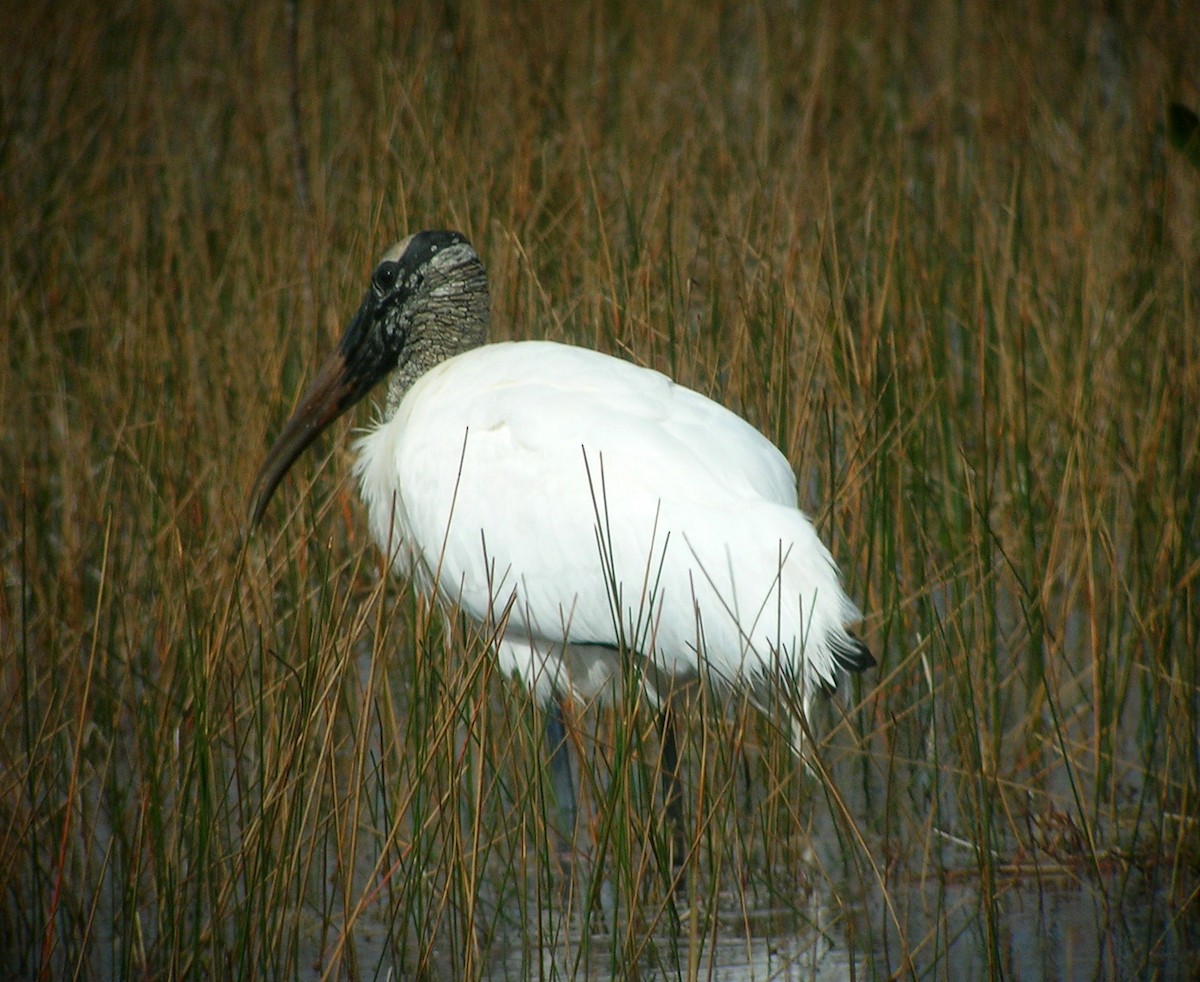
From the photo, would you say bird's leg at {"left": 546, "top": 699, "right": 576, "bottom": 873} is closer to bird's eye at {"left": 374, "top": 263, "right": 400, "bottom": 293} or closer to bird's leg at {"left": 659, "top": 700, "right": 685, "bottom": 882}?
bird's leg at {"left": 659, "top": 700, "right": 685, "bottom": 882}

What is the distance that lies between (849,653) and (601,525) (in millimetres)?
497

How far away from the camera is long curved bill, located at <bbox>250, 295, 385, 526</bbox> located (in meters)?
3.54

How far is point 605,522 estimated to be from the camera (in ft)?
9.29

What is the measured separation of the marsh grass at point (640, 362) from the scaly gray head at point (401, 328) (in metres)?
0.17

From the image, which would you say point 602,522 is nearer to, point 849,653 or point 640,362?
point 849,653

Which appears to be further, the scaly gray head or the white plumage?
the scaly gray head

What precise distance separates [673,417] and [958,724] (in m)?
0.73

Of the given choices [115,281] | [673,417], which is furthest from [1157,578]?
[115,281]

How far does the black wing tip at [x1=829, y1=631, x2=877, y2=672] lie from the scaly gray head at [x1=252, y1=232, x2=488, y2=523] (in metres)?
1.38

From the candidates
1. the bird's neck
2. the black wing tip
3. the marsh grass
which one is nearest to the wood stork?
the black wing tip

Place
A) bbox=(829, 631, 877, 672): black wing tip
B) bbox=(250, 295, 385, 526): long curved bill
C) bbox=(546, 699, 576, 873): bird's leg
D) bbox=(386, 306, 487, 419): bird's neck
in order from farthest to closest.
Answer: bbox=(386, 306, 487, 419): bird's neck → bbox=(250, 295, 385, 526): long curved bill → bbox=(546, 699, 576, 873): bird's leg → bbox=(829, 631, 877, 672): black wing tip

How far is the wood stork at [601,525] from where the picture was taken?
Result: 8.80ft

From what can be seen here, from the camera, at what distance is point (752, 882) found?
105 inches

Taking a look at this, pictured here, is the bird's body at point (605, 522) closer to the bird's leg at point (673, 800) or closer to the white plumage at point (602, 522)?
the white plumage at point (602, 522)
